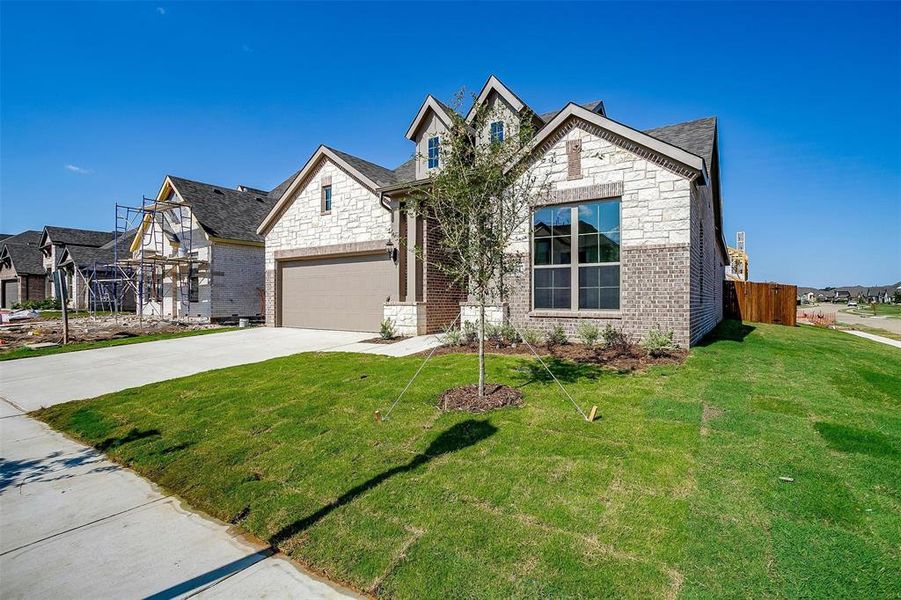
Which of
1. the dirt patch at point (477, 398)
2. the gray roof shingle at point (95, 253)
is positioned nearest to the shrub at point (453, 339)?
the dirt patch at point (477, 398)

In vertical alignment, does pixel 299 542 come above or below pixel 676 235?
below

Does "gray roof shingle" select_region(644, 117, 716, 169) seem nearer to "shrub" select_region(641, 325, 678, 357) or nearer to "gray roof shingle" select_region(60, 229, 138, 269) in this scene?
"shrub" select_region(641, 325, 678, 357)

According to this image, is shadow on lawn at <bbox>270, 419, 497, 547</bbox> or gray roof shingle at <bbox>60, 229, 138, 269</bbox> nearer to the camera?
shadow on lawn at <bbox>270, 419, 497, 547</bbox>

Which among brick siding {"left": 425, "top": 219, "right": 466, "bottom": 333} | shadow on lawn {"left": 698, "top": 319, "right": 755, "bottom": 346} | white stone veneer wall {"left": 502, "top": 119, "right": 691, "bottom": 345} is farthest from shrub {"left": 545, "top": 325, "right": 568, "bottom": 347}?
brick siding {"left": 425, "top": 219, "right": 466, "bottom": 333}

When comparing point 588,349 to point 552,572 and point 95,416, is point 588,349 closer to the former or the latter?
point 552,572

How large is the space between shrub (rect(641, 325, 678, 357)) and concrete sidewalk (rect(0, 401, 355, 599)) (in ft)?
25.0

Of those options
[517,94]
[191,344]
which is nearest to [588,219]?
[517,94]

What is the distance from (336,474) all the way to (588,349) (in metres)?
6.62

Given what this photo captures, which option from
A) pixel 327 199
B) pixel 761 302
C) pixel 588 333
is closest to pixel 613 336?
pixel 588 333

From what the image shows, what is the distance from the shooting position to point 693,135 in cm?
1152

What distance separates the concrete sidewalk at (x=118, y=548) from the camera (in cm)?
287

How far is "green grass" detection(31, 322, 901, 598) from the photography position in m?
2.77

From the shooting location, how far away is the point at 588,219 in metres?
10.2

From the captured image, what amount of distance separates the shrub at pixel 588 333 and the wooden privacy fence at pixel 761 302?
13465 millimetres
